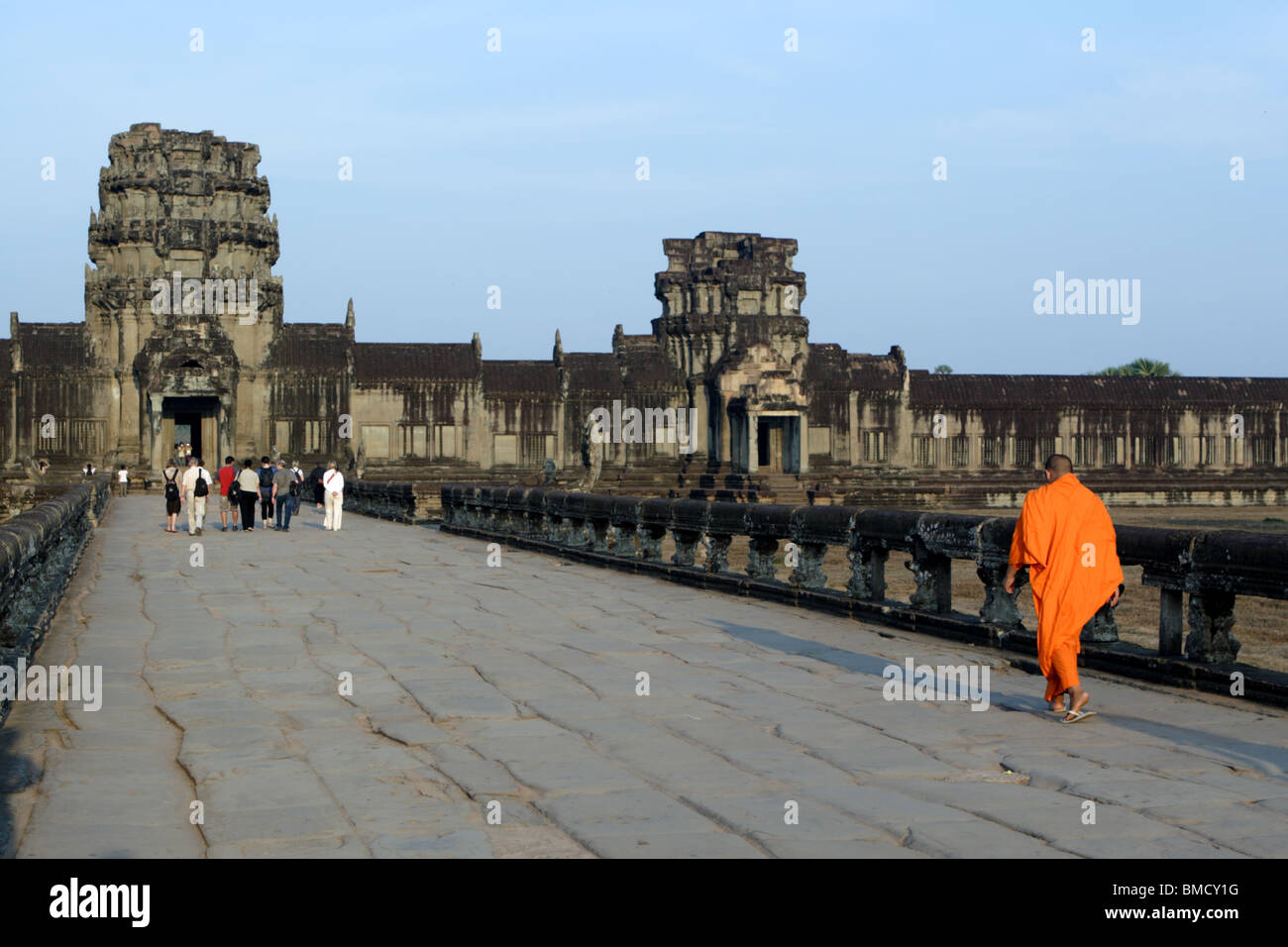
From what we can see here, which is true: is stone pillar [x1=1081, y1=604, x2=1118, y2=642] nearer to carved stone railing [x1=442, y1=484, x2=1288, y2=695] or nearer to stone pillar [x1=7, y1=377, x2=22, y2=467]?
carved stone railing [x1=442, y1=484, x2=1288, y2=695]

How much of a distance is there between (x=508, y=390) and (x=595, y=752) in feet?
151

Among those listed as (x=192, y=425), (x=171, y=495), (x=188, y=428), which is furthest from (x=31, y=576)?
(x=188, y=428)

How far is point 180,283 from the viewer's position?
5162cm

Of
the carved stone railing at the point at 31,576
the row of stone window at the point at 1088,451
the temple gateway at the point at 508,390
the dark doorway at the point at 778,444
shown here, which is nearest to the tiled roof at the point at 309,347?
the temple gateway at the point at 508,390

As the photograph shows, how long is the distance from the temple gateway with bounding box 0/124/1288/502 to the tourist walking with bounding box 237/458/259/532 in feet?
75.6

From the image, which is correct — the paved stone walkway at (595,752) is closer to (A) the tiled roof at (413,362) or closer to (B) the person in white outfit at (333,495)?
(B) the person in white outfit at (333,495)

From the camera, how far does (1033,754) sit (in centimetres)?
656

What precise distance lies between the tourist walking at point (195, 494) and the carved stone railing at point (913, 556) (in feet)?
21.2

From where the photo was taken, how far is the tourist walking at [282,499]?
2573 cm

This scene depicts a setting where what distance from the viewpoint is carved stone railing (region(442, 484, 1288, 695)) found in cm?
820

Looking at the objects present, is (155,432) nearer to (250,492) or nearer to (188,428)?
(188,428)

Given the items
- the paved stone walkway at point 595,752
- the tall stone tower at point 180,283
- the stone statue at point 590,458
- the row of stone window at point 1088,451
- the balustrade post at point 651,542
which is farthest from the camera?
the row of stone window at point 1088,451

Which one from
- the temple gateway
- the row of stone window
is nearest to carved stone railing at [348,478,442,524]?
the temple gateway

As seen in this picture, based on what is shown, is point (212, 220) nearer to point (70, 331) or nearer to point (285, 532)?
point (70, 331)
